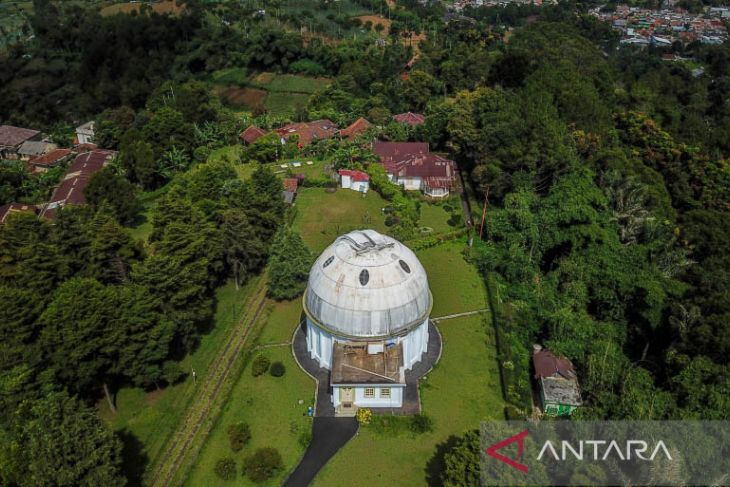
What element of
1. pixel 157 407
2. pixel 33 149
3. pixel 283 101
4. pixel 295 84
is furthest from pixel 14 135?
pixel 157 407

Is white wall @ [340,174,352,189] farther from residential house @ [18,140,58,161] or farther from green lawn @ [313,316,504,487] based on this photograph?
residential house @ [18,140,58,161]

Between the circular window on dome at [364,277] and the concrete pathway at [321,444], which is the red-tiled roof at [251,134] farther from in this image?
the concrete pathway at [321,444]

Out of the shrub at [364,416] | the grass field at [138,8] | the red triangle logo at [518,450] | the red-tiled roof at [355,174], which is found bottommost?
the grass field at [138,8]

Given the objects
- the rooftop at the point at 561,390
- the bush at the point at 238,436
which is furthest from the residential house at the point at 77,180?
the rooftop at the point at 561,390

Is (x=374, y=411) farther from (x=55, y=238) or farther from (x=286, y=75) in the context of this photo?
(x=286, y=75)

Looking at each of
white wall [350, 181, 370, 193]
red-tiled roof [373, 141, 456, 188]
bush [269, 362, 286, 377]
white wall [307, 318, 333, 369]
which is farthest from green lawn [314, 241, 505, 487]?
white wall [350, 181, 370, 193]

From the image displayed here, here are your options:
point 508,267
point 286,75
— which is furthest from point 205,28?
point 508,267

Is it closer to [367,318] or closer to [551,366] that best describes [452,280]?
[551,366]
